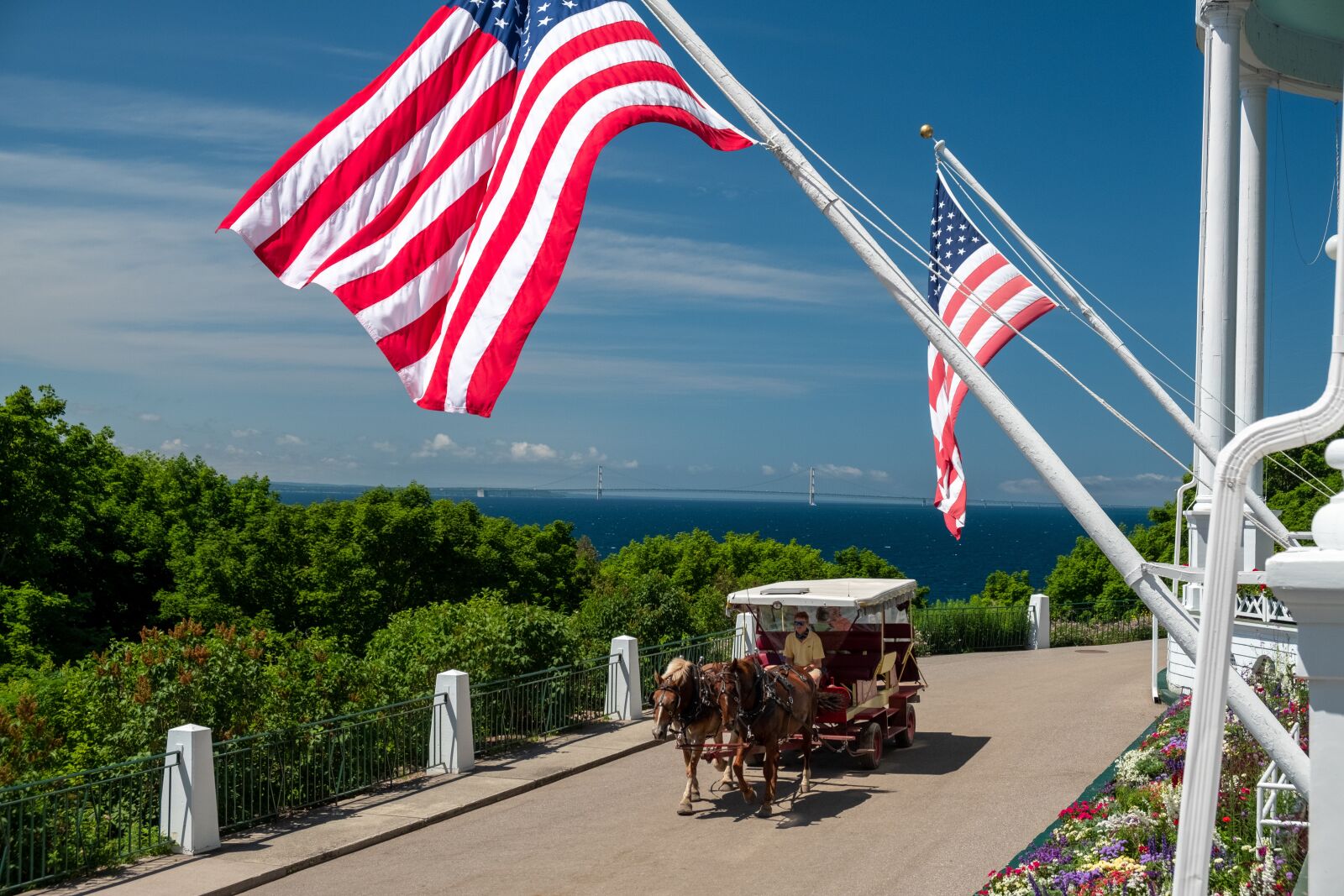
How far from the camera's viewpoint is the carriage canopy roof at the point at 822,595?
1642 centimetres

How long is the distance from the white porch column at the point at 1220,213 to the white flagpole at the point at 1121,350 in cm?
767

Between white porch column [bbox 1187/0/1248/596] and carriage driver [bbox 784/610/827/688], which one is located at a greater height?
white porch column [bbox 1187/0/1248/596]

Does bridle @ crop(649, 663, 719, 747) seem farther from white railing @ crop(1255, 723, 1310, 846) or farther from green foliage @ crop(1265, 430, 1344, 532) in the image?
green foliage @ crop(1265, 430, 1344, 532)

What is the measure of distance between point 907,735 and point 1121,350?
11279 millimetres

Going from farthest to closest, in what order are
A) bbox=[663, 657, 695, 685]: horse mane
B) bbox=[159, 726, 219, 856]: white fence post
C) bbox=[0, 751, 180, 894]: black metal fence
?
bbox=[663, 657, 695, 685]: horse mane < bbox=[159, 726, 219, 856]: white fence post < bbox=[0, 751, 180, 894]: black metal fence

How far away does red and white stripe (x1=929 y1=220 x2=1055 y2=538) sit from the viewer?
10.5 meters

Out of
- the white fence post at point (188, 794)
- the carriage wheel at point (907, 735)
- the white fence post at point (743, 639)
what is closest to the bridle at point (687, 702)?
the white fence post at point (188, 794)

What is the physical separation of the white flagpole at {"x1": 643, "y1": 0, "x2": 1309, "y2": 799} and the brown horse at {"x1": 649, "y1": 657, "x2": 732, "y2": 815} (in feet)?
27.7

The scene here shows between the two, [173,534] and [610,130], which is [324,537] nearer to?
[173,534]

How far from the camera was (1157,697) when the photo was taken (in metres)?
21.4

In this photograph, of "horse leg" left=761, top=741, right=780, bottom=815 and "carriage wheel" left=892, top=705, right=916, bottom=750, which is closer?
"horse leg" left=761, top=741, right=780, bottom=815

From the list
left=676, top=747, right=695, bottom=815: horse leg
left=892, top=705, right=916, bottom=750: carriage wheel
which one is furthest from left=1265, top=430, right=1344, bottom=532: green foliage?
left=676, top=747, right=695, bottom=815: horse leg

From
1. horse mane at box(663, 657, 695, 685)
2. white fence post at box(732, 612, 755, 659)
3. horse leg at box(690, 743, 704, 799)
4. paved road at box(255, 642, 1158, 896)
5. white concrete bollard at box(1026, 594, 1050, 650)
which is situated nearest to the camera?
paved road at box(255, 642, 1158, 896)

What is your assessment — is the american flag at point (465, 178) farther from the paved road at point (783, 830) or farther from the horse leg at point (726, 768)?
the horse leg at point (726, 768)
